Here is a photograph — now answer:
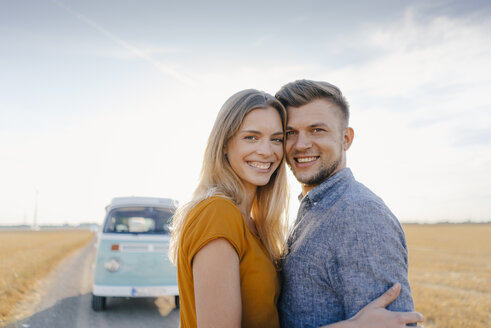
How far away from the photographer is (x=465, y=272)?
643 inches

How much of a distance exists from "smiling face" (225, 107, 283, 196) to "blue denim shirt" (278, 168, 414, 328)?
0.46m

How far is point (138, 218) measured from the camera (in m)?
8.12

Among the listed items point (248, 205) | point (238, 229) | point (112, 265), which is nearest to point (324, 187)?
point (248, 205)

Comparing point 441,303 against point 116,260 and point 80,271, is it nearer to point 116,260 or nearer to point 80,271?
point 116,260

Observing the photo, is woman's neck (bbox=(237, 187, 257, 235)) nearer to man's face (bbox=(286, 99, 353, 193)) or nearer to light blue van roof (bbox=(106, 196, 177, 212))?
man's face (bbox=(286, 99, 353, 193))

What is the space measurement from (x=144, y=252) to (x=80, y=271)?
6.99m

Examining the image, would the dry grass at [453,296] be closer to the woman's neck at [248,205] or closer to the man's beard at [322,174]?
the man's beard at [322,174]

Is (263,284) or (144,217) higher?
(263,284)

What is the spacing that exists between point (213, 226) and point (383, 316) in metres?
0.92

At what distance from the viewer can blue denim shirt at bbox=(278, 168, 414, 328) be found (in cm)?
184

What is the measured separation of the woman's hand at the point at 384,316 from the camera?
69.2 inches

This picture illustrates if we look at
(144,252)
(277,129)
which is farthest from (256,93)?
(144,252)

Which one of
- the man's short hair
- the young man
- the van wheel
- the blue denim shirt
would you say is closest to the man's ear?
the young man

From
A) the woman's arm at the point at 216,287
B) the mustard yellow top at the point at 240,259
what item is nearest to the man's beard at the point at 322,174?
the mustard yellow top at the point at 240,259
